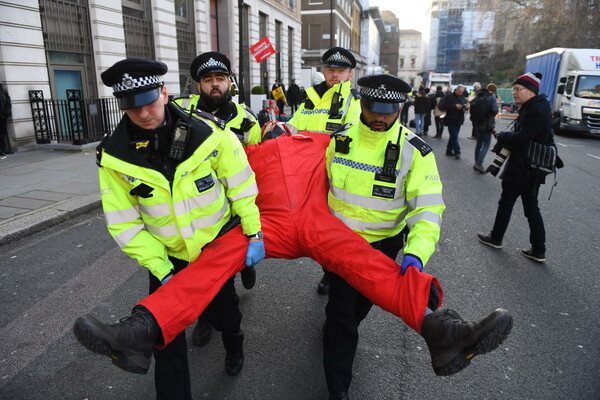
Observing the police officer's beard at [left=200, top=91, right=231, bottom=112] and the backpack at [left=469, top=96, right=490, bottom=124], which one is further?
the backpack at [left=469, top=96, right=490, bottom=124]

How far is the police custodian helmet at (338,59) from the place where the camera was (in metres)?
4.26

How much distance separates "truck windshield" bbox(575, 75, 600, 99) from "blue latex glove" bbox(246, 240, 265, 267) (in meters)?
19.2

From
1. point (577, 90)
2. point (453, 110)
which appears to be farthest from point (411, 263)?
point (577, 90)

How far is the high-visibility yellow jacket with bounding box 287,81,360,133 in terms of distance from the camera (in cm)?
421

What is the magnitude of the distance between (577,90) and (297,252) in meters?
19.1

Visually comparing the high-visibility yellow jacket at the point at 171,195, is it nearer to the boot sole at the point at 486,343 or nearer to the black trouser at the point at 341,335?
the black trouser at the point at 341,335

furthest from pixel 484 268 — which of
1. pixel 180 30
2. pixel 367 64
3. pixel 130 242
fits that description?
pixel 367 64

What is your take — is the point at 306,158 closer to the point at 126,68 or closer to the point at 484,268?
the point at 126,68

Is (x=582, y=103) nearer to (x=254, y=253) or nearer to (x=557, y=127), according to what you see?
(x=557, y=127)

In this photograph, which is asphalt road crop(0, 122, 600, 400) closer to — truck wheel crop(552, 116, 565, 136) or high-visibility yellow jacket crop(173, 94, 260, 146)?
high-visibility yellow jacket crop(173, 94, 260, 146)

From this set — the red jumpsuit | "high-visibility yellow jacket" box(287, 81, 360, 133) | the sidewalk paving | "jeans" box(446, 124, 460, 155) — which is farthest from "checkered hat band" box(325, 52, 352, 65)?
"jeans" box(446, 124, 460, 155)

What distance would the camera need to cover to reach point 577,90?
1767cm

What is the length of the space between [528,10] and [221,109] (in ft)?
Result: 127

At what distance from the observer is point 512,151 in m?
4.90
